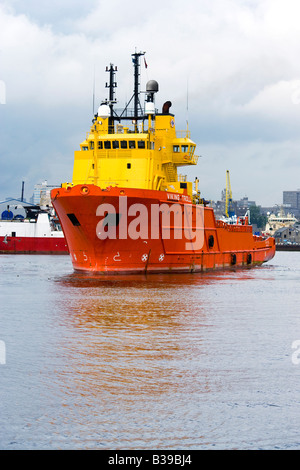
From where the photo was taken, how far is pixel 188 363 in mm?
10344

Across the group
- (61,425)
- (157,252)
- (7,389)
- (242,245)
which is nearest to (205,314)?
(7,389)

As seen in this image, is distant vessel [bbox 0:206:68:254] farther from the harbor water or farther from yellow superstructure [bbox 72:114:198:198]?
the harbor water

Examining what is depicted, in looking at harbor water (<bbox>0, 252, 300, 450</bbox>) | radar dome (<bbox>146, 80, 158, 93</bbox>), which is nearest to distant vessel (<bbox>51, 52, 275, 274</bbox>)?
radar dome (<bbox>146, 80, 158, 93</bbox>)

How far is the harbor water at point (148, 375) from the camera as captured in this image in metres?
6.96

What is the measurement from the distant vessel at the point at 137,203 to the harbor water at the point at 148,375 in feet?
26.6

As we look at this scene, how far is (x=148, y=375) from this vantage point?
9.47m

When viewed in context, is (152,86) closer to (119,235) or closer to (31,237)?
(119,235)

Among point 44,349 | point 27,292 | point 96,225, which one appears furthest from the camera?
point 96,225

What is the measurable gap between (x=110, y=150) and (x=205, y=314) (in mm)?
15493

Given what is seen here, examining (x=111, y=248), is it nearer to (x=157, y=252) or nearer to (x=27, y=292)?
(x=157, y=252)

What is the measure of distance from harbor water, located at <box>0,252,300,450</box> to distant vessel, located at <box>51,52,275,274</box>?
8.11m

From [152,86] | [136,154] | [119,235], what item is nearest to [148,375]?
[119,235]

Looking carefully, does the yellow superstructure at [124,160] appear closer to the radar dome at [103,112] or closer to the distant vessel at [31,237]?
the radar dome at [103,112]

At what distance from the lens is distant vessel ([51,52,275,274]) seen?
26609 millimetres
